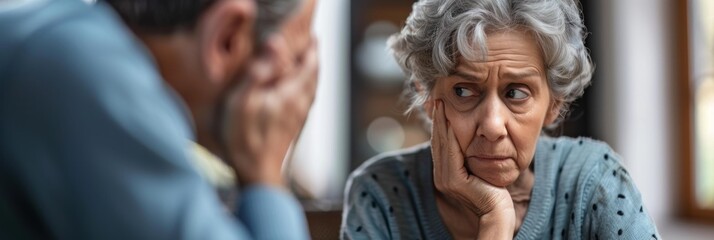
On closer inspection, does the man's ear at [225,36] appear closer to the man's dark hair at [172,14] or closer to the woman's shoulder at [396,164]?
the man's dark hair at [172,14]

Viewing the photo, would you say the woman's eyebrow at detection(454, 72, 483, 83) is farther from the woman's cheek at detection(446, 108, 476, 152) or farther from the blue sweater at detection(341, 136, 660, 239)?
the blue sweater at detection(341, 136, 660, 239)

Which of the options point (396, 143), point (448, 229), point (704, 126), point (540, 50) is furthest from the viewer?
point (396, 143)

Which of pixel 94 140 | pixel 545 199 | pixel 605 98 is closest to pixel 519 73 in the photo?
pixel 545 199

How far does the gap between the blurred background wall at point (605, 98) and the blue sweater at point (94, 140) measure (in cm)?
373

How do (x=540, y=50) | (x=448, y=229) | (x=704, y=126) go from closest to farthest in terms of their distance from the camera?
1. (x=540, y=50)
2. (x=448, y=229)
3. (x=704, y=126)

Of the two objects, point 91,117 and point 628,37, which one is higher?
point 91,117

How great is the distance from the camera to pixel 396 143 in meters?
5.63

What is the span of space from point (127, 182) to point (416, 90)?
865mm

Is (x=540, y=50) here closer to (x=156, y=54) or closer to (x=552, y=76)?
(x=552, y=76)

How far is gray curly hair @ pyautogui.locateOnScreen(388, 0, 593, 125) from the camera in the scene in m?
1.38

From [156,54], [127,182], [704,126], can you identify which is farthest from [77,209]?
[704,126]

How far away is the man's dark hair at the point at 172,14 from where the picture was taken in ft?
2.67

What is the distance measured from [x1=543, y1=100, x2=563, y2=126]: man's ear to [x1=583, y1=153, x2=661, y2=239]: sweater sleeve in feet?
0.43

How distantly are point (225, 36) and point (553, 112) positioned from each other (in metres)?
0.82
